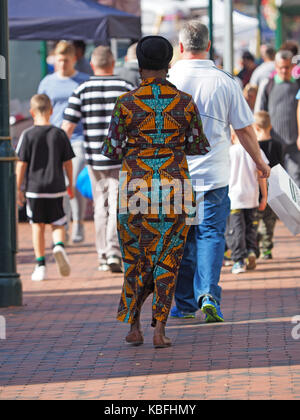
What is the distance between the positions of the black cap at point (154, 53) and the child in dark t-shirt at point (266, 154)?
13.8ft

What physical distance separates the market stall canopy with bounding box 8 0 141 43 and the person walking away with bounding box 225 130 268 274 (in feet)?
10.0

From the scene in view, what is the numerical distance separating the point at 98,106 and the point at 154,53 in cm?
376

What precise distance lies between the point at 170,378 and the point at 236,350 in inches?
32.4

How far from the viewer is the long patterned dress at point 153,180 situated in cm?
711

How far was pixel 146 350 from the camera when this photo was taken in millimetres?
7148

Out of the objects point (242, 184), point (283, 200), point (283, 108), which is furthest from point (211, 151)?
point (283, 108)

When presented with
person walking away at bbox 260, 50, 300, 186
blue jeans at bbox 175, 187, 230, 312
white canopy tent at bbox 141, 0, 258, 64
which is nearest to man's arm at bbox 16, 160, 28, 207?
blue jeans at bbox 175, 187, 230, 312

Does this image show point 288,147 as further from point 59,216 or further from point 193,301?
point 193,301

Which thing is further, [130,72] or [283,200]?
[130,72]

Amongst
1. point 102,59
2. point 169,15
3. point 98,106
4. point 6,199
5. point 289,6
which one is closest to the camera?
point 6,199

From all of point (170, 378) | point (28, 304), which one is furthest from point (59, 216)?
point (170, 378)

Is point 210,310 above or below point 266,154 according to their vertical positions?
below

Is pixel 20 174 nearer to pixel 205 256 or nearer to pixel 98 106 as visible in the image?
pixel 98 106

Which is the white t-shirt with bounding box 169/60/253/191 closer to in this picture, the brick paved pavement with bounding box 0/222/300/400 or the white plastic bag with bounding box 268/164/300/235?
the white plastic bag with bounding box 268/164/300/235
